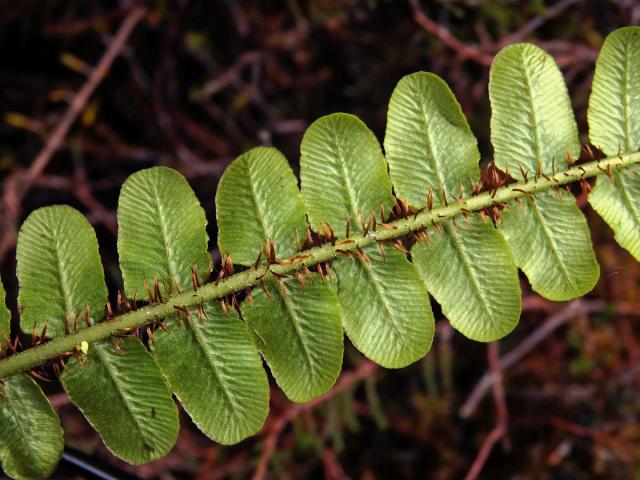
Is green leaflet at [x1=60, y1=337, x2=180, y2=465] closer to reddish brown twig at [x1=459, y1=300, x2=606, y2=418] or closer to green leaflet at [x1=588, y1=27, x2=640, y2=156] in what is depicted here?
green leaflet at [x1=588, y1=27, x2=640, y2=156]

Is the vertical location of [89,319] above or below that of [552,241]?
above

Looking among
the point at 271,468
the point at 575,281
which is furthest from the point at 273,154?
the point at 271,468

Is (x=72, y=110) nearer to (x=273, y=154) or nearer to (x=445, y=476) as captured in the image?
(x=273, y=154)

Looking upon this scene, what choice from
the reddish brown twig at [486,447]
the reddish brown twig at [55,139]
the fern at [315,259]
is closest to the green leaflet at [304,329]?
the fern at [315,259]

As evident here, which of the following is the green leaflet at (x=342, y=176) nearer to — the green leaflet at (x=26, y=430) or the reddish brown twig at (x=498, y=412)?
the green leaflet at (x=26, y=430)

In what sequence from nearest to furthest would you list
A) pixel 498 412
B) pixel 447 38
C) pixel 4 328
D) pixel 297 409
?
pixel 4 328 → pixel 447 38 → pixel 297 409 → pixel 498 412

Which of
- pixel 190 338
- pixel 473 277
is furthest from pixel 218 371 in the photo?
pixel 473 277

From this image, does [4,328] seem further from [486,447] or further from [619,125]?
[486,447]
